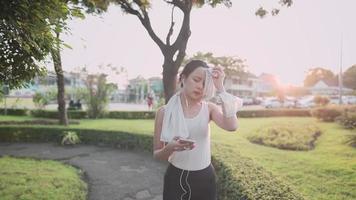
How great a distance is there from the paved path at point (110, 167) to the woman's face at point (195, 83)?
412 cm

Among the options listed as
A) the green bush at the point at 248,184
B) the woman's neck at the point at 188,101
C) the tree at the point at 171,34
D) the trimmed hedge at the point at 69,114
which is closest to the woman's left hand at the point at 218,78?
the woman's neck at the point at 188,101

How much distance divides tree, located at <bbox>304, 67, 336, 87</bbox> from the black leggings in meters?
90.5

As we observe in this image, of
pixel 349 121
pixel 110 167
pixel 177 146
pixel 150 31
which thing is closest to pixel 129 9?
pixel 150 31

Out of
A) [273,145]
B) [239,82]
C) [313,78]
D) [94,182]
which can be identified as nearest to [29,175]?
[94,182]

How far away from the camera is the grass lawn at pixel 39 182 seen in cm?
544

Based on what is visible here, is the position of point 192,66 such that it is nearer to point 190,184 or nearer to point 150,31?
point 190,184

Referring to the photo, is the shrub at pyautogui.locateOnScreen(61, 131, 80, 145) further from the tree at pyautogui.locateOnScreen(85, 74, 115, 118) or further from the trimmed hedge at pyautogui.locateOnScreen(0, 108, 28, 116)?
the trimmed hedge at pyautogui.locateOnScreen(0, 108, 28, 116)

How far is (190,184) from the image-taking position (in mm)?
2428

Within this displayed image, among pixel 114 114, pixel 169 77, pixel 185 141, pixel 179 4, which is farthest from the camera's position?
pixel 114 114

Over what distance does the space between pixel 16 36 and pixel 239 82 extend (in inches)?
2592

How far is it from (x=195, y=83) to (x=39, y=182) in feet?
16.3

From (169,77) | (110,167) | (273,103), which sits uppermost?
(169,77)

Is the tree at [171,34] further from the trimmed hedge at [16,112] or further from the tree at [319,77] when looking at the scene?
the tree at [319,77]

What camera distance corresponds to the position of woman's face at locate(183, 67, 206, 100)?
2.40m
